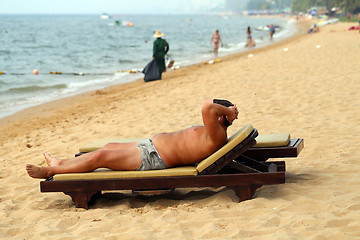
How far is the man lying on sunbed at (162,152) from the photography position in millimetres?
Answer: 4414

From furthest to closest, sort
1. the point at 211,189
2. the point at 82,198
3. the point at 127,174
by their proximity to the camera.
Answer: the point at 211,189, the point at 82,198, the point at 127,174

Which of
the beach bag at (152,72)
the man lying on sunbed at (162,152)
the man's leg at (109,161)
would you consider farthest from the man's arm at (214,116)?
the beach bag at (152,72)

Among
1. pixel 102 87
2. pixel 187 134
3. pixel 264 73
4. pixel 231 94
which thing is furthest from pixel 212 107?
pixel 102 87

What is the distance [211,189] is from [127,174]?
0.96 metres

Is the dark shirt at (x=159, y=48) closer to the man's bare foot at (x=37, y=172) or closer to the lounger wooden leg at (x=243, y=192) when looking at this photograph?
the man's bare foot at (x=37, y=172)

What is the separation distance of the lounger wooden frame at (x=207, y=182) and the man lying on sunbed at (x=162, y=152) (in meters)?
0.14

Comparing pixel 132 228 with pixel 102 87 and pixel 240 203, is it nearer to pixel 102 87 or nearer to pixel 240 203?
pixel 240 203

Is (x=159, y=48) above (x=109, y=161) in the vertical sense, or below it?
above

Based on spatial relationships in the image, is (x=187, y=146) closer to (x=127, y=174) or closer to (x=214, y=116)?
(x=214, y=116)

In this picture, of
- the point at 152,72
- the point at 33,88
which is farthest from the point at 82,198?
the point at 33,88

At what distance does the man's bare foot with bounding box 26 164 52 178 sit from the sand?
0.33 meters

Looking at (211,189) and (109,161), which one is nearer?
(109,161)

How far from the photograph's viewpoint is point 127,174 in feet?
14.7

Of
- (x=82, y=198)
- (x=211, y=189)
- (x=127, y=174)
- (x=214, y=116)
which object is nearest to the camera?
(x=214, y=116)
